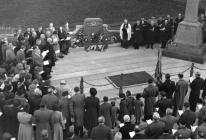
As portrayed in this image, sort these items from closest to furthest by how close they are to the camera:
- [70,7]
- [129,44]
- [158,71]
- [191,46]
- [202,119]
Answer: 1. [202,119]
2. [158,71]
3. [191,46]
4. [129,44]
5. [70,7]

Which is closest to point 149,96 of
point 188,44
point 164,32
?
point 188,44

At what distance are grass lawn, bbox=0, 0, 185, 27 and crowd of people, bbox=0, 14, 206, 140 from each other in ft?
33.4

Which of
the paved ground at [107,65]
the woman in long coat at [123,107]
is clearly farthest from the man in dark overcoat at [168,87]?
the paved ground at [107,65]

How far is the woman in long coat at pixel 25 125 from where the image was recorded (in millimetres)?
11036

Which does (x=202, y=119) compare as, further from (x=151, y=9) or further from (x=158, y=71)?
(x=151, y=9)

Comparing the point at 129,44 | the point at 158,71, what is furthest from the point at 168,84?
the point at 129,44

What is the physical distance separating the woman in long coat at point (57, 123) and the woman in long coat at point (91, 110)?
102 centimetres

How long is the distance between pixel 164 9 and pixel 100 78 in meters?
13.9

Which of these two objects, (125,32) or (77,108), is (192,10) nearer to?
(125,32)

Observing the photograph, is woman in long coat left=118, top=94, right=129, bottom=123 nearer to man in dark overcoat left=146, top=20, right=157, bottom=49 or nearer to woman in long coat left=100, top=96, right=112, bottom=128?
woman in long coat left=100, top=96, right=112, bottom=128

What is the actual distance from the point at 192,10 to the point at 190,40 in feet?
4.26

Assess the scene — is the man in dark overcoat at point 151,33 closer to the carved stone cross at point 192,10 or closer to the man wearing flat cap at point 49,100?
the carved stone cross at point 192,10

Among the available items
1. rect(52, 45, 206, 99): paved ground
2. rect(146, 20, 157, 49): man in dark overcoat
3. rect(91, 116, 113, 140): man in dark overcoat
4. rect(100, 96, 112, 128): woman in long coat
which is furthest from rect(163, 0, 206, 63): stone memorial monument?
rect(91, 116, 113, 140): man in dark overcoat

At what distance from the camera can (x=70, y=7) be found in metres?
29.1
